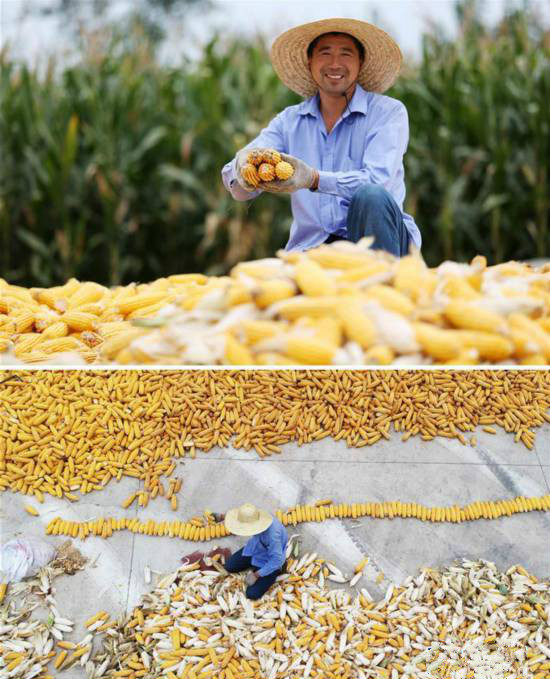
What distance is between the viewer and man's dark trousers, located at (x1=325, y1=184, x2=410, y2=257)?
2.01 metres

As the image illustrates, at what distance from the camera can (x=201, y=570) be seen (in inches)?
86.0

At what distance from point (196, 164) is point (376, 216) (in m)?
2.60

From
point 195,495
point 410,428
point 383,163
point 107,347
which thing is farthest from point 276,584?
point 383,163

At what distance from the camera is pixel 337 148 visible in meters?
2.33

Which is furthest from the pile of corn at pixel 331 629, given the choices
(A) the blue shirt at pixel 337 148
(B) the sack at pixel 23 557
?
(A) the blue shirt at pixel 337 148

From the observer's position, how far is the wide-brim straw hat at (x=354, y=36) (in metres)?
2.19

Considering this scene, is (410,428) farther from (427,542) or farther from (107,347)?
(107,347)

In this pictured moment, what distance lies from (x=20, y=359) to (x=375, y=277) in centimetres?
91

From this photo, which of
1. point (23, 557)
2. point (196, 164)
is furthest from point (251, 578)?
point (196, 164)

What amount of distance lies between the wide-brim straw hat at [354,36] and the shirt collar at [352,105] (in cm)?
6

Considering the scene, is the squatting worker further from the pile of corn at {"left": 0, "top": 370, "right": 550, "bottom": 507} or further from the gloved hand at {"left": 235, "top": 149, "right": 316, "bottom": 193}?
the pile of corn at {"left": 0, "top": 370, "right": 550, "bottom": 507}

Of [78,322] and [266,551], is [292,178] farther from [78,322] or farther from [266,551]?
[266,551]

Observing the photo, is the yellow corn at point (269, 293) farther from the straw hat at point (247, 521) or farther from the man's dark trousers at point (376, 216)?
the straw hat at point (247, 521)

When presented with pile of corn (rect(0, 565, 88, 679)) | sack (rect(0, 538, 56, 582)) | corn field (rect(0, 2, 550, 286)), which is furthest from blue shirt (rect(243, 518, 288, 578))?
corn field (rect(0, 2, 550, 286))
